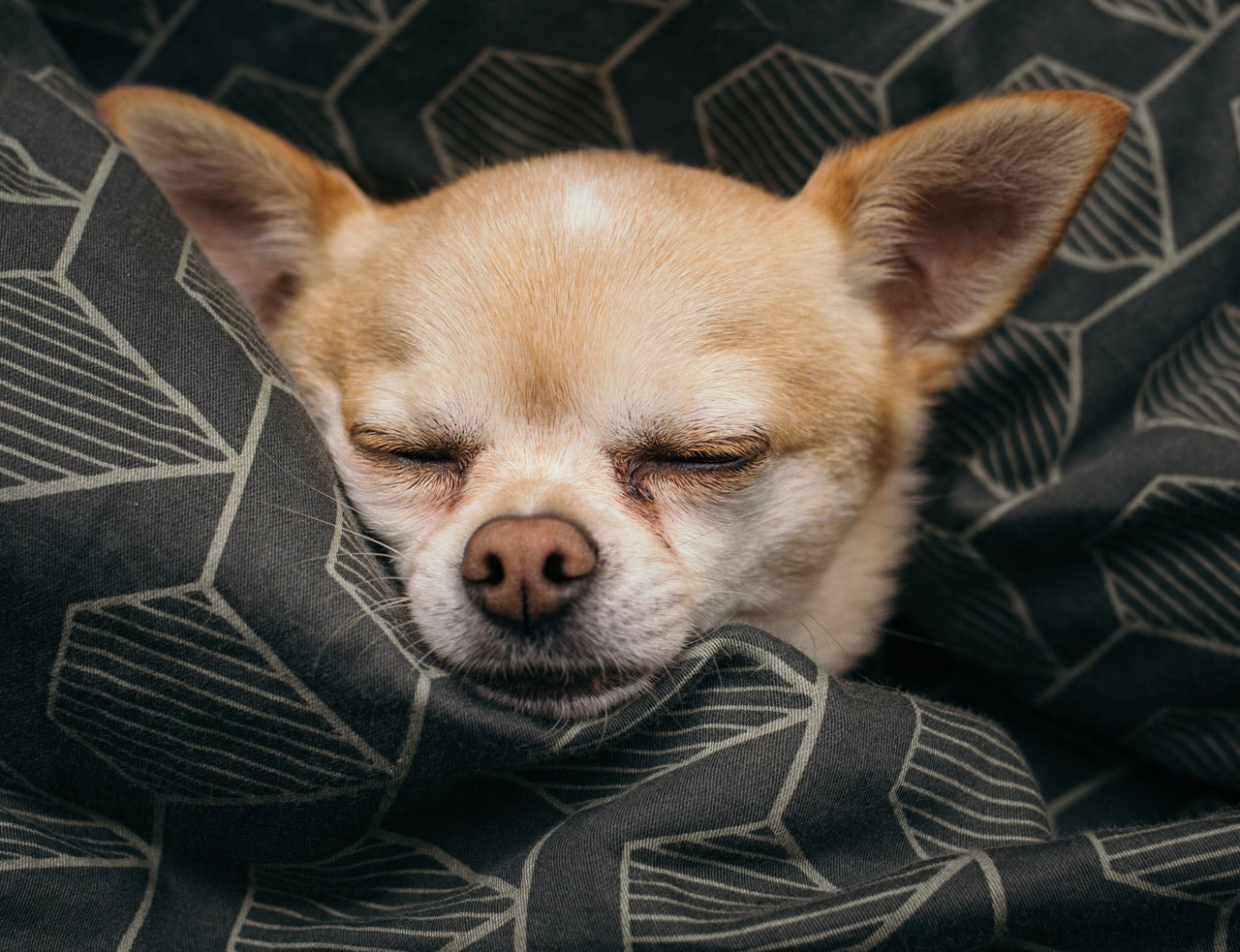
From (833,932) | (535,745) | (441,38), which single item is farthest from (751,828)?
(441,38)

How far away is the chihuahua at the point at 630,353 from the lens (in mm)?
1417

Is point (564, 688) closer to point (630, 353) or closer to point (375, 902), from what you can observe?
point (375, 902)

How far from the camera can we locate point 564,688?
1.42 metres

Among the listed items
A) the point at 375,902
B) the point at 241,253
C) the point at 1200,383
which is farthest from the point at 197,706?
the point at 1200,383

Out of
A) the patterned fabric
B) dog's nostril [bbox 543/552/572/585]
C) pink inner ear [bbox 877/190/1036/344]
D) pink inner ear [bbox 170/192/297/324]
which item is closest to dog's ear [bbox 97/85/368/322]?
pink inner ear [bbox 170/192/297/324]

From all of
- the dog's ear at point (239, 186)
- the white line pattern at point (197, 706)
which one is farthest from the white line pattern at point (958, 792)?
the dog's ear at point (239, 186)

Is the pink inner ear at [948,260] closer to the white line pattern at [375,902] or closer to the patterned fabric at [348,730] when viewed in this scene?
the patterned fabric at [348,730]

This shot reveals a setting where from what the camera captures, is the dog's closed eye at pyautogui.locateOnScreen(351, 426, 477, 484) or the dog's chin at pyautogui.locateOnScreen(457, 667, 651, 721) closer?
the dog's chin at pyautogui.locateOnScreen(457, 667, 651, 721)

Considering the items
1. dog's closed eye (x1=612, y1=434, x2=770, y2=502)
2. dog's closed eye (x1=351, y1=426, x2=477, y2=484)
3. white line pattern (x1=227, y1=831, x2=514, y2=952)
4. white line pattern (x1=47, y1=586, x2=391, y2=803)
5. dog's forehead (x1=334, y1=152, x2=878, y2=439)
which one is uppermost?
dog's forehead (x1=334, y1=152, x2=878, y2=439)

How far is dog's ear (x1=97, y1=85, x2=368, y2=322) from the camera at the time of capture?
171cm

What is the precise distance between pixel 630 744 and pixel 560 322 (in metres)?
0.68

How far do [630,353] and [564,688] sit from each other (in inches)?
21.6

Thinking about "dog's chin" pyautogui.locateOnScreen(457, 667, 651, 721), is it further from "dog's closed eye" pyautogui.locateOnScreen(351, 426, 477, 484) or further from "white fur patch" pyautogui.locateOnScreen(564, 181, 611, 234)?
"white fur patch" pyautogui.locateOnScreen(564, 181, 611, 234)

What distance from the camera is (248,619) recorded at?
3.83 ft
